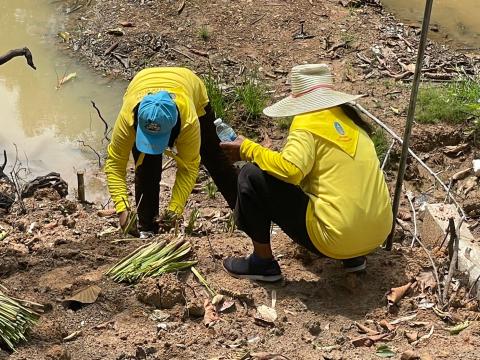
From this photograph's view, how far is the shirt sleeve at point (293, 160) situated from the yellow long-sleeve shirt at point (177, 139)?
72 centimetres

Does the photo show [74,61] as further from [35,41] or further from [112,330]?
[112,330]

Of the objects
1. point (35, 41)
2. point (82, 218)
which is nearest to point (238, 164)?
point (82, 218)

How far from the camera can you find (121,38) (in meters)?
8.02

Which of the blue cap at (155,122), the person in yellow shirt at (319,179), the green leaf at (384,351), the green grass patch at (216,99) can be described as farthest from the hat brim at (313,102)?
the green grass patch at (216,99)

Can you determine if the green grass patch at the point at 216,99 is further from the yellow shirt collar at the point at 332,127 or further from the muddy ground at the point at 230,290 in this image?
the yellow shirt collar at the point at 332,127

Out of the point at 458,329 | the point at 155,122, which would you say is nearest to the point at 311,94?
the point at 155,122

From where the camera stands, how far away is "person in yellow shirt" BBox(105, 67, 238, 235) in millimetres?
3910

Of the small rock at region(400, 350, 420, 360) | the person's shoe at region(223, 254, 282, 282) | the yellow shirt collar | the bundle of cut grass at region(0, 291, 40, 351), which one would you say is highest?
the yellow shirt collar

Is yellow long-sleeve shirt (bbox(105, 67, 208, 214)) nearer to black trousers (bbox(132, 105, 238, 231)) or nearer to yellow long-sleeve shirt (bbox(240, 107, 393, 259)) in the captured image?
black trousers (bbox(132, 105, 238, 231))

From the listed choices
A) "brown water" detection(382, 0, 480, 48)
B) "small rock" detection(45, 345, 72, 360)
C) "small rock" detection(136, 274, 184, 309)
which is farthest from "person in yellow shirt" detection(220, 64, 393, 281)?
"brown water" detection(382, 0, 480, 48)

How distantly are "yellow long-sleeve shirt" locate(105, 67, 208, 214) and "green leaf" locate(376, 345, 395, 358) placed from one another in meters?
1.51

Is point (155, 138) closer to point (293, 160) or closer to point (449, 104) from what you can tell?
point (293, 160)

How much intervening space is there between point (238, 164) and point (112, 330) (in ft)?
9.52

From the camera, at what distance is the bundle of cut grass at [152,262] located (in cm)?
368
